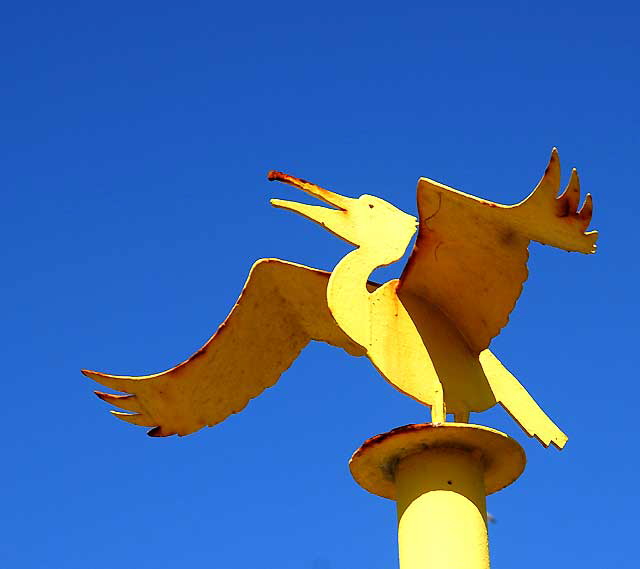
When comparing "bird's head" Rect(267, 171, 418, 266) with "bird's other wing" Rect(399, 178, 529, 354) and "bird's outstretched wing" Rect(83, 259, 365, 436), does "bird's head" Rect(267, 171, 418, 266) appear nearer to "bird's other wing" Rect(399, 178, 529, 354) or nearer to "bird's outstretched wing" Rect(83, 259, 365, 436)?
"bird's other wing" Rect(399, 178, 529, 354)

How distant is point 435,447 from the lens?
820cm

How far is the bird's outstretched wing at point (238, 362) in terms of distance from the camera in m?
9.39

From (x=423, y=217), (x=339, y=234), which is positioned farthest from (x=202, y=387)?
(x=423, y=217)

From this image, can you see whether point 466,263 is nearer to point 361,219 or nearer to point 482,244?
point 482,244

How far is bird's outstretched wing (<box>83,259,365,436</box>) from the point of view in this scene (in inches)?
370

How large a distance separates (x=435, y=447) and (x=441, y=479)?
0.21 metres

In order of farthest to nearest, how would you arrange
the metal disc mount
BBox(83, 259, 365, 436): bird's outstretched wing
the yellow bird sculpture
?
BBox(83, 259, 365, 436): bird's outstretched wing → the yellow bird sculpture → the metal disc mount

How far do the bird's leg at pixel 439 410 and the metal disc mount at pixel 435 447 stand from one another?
237 mm

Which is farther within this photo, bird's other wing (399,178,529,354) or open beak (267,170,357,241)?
open beak (267,170,357,241)

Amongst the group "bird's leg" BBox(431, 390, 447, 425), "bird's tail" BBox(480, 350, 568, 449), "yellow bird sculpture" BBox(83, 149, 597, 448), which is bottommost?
"bird's leg" BBox(431, 390, 447, 425)

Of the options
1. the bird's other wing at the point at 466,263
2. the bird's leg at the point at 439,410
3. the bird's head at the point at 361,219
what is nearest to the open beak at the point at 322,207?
the bird's head at the point at 361,219

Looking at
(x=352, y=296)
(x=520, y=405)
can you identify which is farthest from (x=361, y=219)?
(x=520, y=405)

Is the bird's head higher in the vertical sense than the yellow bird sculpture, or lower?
higher

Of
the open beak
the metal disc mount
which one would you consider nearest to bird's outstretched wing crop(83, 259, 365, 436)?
the open beak
